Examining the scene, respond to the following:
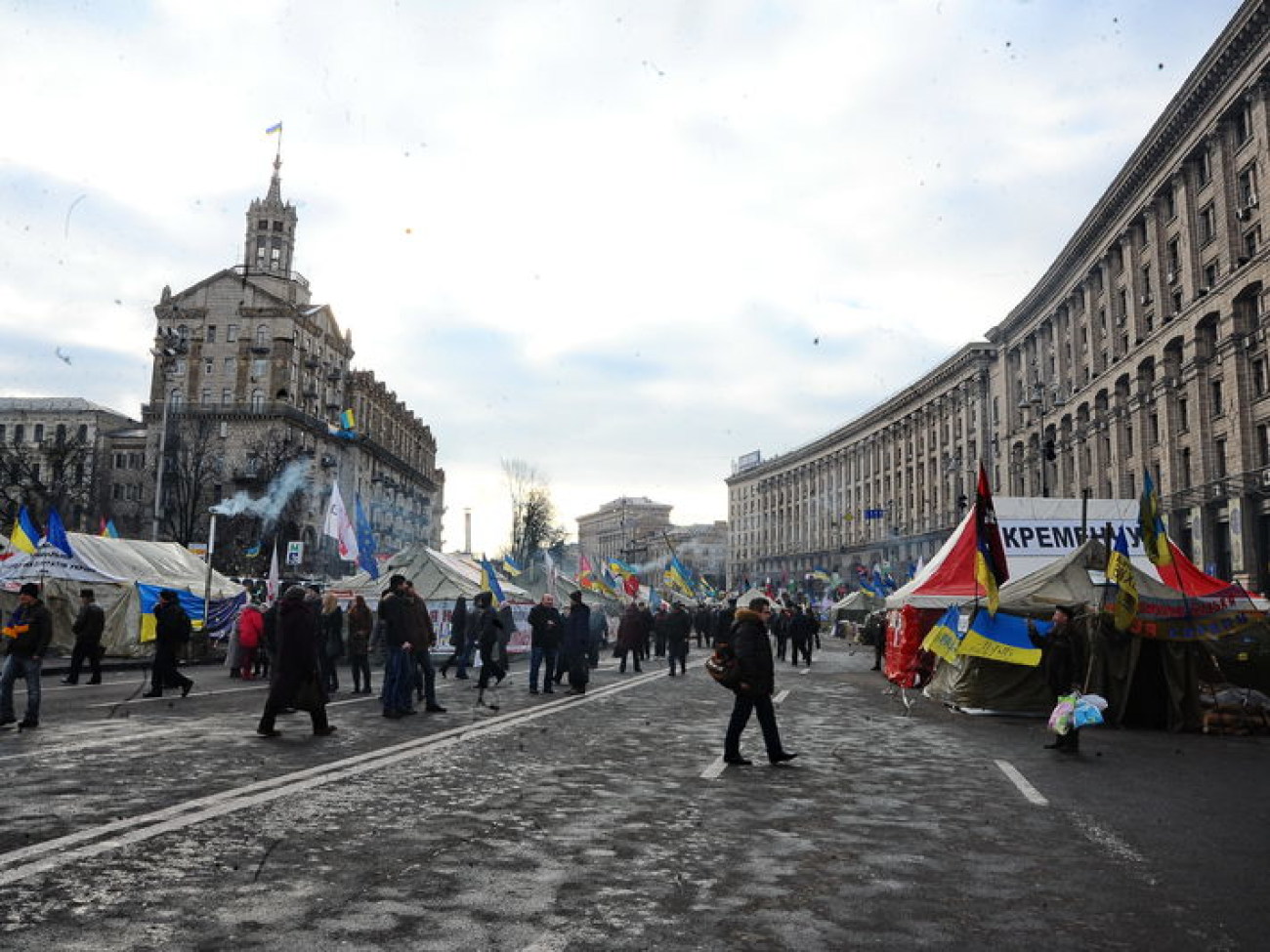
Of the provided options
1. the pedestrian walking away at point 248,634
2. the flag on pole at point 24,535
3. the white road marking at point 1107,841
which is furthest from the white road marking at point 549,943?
the flag on pole at point 24,535

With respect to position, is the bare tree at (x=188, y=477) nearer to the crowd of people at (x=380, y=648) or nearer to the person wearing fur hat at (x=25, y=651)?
the crowd of people at (x=380, y=648)

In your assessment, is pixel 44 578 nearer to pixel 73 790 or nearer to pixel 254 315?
pixel 73 790

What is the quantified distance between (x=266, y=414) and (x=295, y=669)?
240 ft

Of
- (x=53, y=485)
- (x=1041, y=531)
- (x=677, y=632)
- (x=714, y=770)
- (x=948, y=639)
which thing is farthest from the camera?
(x=53, y=485)

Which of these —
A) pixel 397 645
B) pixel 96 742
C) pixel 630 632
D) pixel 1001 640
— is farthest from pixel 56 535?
pixel 1001 640

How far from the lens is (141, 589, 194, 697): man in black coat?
15.3 m

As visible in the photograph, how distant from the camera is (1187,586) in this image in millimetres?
15766

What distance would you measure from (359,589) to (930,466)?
69.7 metres

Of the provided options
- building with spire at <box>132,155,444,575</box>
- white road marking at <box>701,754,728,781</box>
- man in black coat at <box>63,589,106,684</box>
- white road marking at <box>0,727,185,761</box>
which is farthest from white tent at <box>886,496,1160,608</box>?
building with spire at <box>132,155,444,575</box>

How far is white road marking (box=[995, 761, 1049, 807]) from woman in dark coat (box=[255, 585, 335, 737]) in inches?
285

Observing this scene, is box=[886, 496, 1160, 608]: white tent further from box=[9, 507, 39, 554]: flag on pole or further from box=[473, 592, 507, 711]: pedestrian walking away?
box=[9, 507, 39, 554]: flag on pole

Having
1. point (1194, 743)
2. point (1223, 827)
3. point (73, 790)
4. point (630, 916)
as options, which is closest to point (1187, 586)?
point (1194, 743)

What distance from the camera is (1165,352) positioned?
46.6 m

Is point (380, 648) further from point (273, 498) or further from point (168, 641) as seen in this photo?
point (273, 498)
